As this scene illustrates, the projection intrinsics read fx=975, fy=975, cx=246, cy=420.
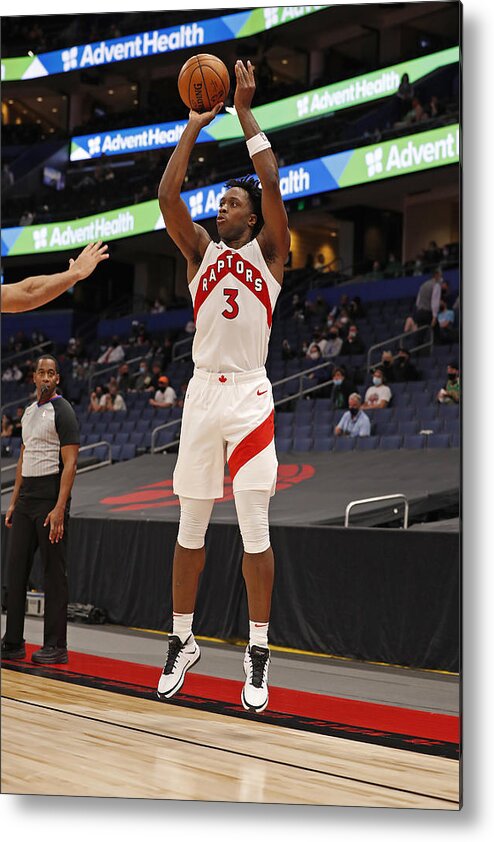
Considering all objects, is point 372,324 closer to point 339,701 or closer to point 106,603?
point 106,603

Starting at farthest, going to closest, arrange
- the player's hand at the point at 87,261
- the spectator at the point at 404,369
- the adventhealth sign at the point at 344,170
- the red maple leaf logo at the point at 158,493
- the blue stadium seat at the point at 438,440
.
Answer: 1. the spectator at the point at 404,369
2. the blue stadium seat at the point at 438,440
3. the adventhealth sign at the point at 344,170
4. the red maple leaf logo at the point at 158,493
5. the player's hand at the point at 87,261

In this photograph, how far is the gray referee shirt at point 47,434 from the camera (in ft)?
15.5

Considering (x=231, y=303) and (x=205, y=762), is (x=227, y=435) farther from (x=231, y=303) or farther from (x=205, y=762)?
(x=205, y=762)

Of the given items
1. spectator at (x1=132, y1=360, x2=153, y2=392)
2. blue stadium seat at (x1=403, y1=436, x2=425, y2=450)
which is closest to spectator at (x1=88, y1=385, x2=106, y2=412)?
spectator at (x1=132, y1=360, x2=153, y2=392)

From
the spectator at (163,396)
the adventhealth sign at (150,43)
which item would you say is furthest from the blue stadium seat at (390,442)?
the adventhealth sign at (150,43)

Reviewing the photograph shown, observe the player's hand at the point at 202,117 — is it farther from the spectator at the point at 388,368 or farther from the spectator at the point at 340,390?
the spectator at the point at 388,368

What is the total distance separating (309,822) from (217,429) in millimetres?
1319

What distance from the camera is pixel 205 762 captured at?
3.17m

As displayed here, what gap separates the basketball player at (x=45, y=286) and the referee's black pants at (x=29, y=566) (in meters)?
1.71

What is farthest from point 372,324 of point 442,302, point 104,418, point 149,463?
point 149,463

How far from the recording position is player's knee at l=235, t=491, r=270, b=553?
342 centimetres

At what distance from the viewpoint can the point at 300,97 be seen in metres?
16.1

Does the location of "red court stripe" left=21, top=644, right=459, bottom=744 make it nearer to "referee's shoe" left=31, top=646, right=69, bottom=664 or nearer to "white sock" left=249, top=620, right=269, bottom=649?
"referee's shoe" left=31, top=646, right=69, bottom=664

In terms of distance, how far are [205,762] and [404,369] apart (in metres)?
7.39
